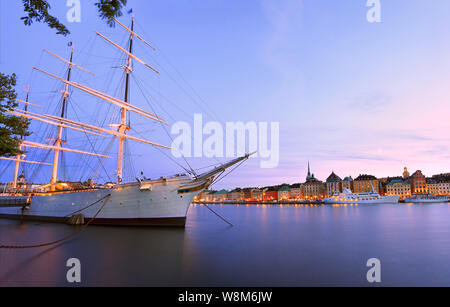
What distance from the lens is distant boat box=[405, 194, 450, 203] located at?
11431 cm

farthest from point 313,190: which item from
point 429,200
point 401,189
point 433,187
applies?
point 433,187

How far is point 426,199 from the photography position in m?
116

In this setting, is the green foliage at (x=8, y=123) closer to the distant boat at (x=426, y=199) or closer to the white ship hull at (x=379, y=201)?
the white ship hull at (x=379, y=201)

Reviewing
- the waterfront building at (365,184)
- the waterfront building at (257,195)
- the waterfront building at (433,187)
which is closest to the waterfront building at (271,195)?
the waterfront building at (257,195)

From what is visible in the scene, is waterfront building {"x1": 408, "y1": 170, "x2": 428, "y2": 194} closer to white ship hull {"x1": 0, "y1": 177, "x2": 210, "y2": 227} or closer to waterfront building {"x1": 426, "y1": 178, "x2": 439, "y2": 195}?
waterfront building {"x1": 426, "y1": 178, "x2": 439, "y2": 195}

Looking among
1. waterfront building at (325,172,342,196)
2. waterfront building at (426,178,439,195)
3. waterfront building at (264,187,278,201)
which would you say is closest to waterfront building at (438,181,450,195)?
waterfront building at (426,178,439,195)

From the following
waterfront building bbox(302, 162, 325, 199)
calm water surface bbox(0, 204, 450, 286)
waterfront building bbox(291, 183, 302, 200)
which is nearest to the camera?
calm water surface bbox(0, 204, 450, 286)

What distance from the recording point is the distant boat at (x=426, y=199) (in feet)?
375

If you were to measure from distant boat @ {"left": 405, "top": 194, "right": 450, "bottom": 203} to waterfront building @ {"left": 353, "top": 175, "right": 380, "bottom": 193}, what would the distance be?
1722 centimetres

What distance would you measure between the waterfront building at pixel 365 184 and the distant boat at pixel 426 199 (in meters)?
17.2
